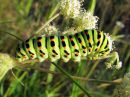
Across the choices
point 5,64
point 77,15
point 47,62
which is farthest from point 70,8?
point 47,62

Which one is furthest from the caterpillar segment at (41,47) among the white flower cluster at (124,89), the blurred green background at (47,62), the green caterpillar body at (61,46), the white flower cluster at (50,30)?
the blurred green background at (47,62)

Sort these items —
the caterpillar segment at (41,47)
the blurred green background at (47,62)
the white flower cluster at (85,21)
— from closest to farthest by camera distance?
1. the caterpillar segment at (41,47)
2. the white flower cluster at (85,21)
3. the blurred green background at (47,62)

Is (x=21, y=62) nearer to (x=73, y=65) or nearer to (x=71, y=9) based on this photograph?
(x=71, y=9)

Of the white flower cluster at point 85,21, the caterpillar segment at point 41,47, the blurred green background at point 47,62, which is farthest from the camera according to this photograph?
the blurred green background at point 47,62

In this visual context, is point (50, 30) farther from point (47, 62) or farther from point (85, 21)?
point (47, 62)

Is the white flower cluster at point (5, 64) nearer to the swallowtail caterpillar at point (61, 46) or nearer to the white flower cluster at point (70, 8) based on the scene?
the swallowtail caterpillar at point (61, 46)

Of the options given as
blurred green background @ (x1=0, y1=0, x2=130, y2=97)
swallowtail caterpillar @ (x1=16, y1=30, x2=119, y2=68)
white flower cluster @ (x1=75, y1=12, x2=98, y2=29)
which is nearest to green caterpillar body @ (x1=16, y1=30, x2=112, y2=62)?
swallowtail caterpillar @ (x1=16, y1=30, x2=119, y2=68)

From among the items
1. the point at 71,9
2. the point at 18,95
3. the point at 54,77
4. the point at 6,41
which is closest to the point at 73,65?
the point at 54,77

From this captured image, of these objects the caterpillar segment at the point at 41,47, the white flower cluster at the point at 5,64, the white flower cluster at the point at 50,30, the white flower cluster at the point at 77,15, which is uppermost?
the white flower cluster at the point at 77,15
